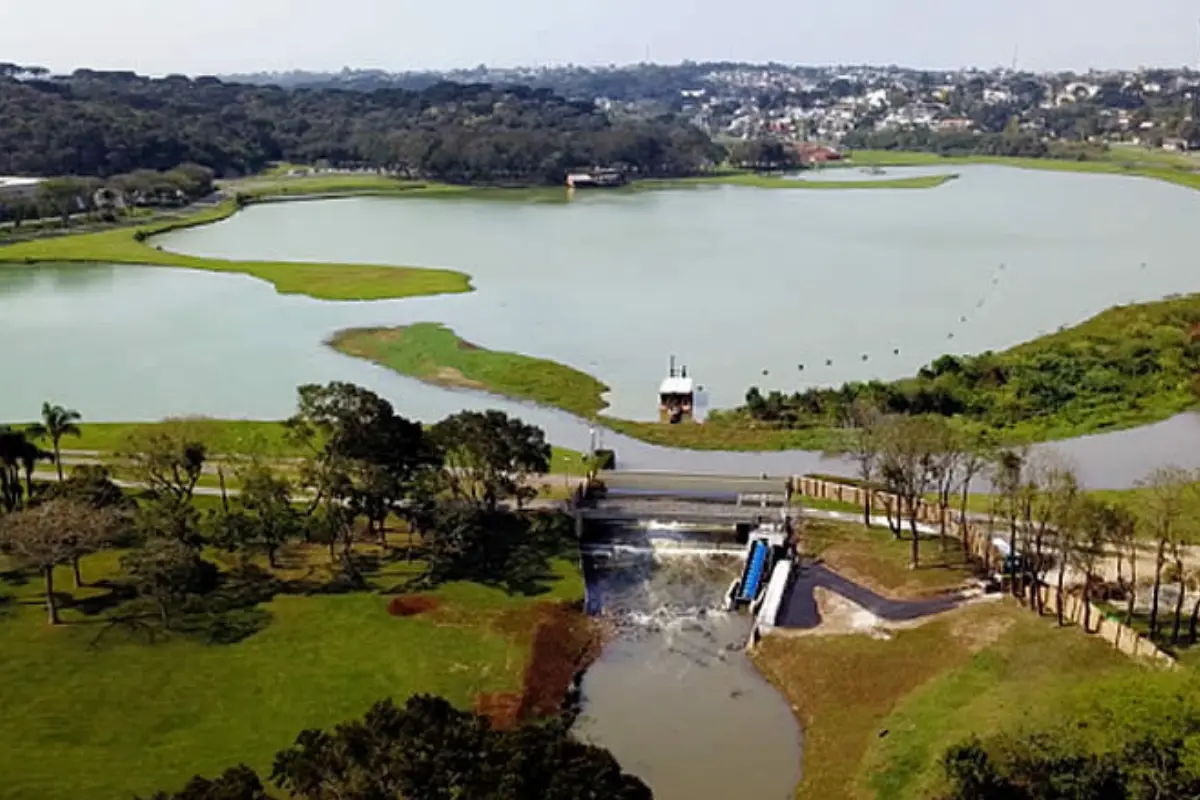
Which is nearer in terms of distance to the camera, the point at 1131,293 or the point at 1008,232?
the point at 1131,293

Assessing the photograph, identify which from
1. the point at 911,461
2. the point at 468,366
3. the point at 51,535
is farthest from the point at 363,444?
the point at 468,366

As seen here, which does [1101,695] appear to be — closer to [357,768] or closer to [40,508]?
[357,768]

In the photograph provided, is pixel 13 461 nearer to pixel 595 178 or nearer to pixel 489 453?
pixel 489 453

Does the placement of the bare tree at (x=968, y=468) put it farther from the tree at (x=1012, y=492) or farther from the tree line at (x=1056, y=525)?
the tree at (x=1012, y=492)

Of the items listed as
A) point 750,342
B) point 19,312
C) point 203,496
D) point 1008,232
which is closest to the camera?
point 203,496

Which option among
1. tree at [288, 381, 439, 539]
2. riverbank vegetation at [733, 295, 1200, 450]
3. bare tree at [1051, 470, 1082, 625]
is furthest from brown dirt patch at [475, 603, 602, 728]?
riverbank vegetation at [733, 295, 1200, 450]

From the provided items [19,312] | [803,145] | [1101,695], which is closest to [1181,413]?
[1101,695]

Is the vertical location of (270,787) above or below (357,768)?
below
